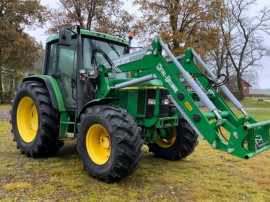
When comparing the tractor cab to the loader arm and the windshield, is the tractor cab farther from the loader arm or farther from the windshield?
the loader arm

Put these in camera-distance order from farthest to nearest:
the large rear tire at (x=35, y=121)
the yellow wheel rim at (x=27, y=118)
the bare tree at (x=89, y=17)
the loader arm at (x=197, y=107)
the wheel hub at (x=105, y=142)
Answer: the bare tree at (x=89, y=17)
the yellow wheel rim at (x=27, y=118)
the large rear tire at (x=35, y=121)
the wheel hub at (x=105, y=142)
the loader arm at (x=197, y=107)

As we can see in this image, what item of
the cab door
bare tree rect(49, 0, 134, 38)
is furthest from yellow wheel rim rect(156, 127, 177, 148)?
bare tree rect(49, 0, 134, 38)

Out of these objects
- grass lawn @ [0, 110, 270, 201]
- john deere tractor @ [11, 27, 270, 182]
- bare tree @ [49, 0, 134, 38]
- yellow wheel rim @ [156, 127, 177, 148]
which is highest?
bare tree @ [49, 0, 134, 38]

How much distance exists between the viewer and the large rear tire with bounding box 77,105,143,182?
12.0 feet

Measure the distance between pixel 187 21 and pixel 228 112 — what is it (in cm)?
1971

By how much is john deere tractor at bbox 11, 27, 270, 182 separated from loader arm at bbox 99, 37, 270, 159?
0.04 feet

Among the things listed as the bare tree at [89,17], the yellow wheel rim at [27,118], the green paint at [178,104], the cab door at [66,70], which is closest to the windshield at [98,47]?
the green paint at [178,104]

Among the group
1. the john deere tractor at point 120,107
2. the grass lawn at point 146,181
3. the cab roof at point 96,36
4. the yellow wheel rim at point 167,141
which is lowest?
the grass lawn at point 146,181

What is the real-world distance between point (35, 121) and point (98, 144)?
2.09 meters

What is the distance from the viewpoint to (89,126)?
13.5ft

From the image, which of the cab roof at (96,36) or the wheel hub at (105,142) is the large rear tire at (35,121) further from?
the wheel hub at (105,142)

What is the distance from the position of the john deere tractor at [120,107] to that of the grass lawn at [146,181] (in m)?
0.25

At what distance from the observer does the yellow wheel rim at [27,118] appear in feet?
18.3

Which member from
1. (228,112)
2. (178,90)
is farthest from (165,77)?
(228,112)
